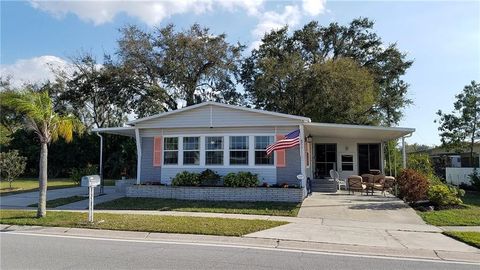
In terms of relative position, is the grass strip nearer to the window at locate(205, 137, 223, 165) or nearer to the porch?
the window at locate(205, 137, 223, 165)

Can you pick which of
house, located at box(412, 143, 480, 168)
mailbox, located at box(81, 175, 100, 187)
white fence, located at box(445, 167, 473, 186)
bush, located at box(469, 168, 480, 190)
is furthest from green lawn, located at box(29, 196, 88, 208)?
house, located at box(412, 143, 480, 168)

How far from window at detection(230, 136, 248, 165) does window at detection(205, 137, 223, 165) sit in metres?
0.50

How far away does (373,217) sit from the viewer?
13062 millimetres

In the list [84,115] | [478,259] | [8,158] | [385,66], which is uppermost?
[385,66]

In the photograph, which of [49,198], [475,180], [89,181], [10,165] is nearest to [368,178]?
[475,180]

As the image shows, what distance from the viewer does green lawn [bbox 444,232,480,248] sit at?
9.25 m

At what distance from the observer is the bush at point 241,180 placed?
16781mm

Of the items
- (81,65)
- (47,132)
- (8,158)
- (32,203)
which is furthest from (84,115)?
(47,132)

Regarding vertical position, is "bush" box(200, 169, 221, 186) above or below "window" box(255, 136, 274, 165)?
below

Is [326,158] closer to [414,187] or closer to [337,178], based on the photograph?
[337,178]

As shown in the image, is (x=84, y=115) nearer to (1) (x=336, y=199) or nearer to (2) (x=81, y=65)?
(2) (x=81, y=65)

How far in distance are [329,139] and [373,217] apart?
1107 centimetres

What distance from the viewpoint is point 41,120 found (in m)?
12.3

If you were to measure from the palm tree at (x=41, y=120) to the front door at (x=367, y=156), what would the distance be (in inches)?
649
